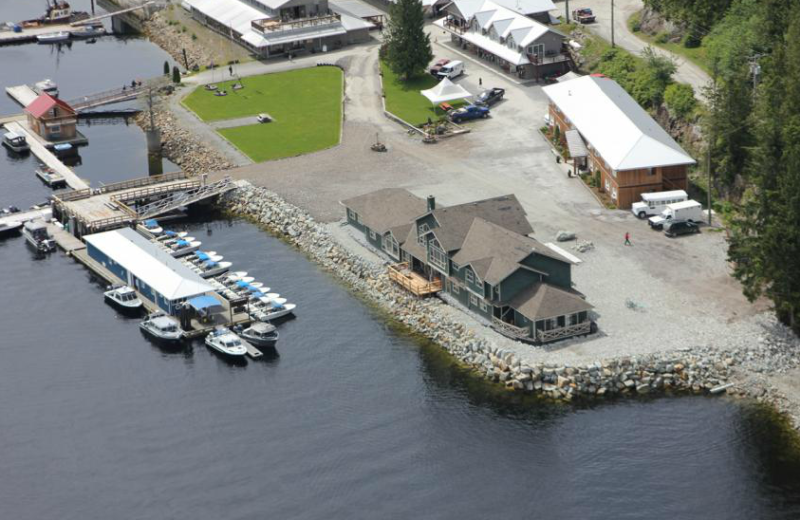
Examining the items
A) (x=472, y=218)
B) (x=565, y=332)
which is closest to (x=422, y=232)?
(x=472, y=218)

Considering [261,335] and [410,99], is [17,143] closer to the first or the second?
[410,99]

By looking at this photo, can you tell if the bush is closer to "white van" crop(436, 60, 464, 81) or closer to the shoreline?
"white van" crop(436, 60, 464, 81)

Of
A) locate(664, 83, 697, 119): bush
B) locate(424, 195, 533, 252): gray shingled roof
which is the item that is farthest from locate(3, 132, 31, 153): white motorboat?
locate(664, 83, 697, 119): bush

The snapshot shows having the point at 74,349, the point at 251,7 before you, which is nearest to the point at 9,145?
the point at 251,7

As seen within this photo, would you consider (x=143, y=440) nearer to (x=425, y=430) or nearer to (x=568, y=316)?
(x=425, y=430)

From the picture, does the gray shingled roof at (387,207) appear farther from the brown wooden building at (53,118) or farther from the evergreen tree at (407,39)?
the brown wooden building at (53,118)

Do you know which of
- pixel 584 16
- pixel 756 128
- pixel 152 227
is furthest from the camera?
pixel 584 16
